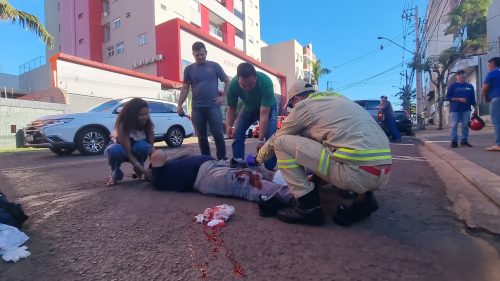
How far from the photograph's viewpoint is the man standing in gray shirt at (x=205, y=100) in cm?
450

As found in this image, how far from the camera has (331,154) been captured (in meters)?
2.12

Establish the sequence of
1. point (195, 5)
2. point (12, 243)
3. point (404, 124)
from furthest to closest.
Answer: point (195, 5), point (404, 124), point (12, 243)

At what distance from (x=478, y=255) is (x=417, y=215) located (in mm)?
697

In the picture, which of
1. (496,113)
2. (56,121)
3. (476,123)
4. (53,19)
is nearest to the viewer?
(496,113)

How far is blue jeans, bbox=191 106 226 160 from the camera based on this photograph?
4484mm

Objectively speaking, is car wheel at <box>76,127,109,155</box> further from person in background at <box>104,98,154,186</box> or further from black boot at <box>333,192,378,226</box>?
black boot at <box>333,192,378,226</box>

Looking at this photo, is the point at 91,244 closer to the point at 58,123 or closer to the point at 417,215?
the point at 417,215

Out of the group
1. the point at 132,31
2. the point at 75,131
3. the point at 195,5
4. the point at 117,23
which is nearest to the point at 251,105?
the point at 75,131

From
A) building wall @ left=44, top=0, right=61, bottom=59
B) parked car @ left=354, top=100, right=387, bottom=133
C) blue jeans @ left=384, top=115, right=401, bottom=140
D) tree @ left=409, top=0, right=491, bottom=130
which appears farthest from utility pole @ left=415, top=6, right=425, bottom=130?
building wall @ left=44, top=0, right=61, bottom=59

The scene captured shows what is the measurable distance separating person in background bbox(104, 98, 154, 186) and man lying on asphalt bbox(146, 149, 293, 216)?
36 cm

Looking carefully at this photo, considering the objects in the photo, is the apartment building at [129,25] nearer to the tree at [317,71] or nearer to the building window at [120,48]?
the building window at [120,48]

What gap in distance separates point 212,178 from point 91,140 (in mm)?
6346

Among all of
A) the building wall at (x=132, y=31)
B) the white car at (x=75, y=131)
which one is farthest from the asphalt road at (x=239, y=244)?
the building wall at (x=132, y=31)

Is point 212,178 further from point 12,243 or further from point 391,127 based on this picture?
point 391,127
